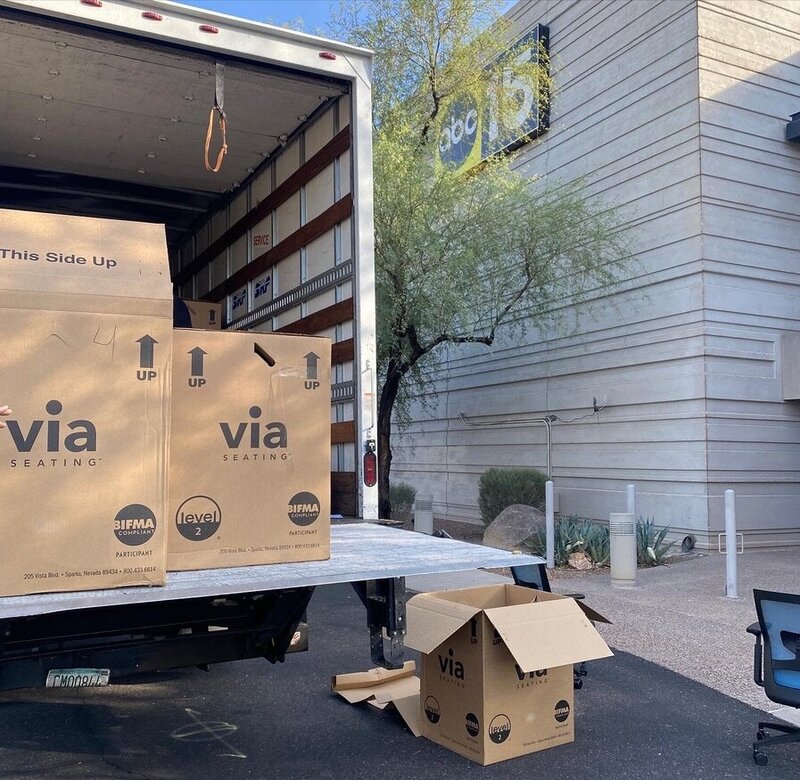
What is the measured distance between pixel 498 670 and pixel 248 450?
143 cm

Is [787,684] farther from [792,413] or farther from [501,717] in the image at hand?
[792,413]

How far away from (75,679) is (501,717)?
5.63 ft

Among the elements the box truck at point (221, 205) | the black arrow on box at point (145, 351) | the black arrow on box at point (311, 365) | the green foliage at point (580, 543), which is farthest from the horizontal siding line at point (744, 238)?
the black arrow on box at point (145, 351)

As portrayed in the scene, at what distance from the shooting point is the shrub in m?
12.1

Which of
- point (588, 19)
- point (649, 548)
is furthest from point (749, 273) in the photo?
point (588, 19)

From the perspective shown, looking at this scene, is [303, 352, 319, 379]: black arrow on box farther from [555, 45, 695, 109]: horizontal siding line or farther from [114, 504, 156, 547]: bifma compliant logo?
[555, 45, 695, 109]: horizontal siding line

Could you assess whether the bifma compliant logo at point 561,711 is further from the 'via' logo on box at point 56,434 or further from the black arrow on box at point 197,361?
the 'via' logo on box at point 56,434

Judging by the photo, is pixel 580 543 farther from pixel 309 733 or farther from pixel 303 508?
pixel 303 508

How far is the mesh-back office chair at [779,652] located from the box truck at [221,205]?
52.8 inches

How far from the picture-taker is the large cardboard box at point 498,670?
3.20 metres

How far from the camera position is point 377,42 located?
11.1 metres

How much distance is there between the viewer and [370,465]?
412cm

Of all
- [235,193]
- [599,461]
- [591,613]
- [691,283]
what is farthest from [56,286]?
[599,461]

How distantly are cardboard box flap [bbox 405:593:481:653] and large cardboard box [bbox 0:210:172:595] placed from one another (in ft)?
4.26
